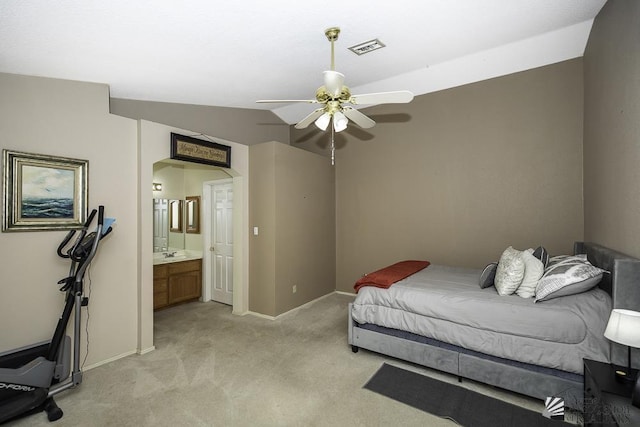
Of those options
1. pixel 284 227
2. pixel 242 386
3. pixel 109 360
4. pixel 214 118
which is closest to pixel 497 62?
pixel 284 227

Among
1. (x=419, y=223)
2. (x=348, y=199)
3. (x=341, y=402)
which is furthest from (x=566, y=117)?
(x=341, y=402)

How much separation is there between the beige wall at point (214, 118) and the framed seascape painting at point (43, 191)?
1014mm

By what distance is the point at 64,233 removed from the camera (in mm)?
2826

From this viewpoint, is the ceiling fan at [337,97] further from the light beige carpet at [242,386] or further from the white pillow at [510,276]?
the light beige carpet at [242,386]

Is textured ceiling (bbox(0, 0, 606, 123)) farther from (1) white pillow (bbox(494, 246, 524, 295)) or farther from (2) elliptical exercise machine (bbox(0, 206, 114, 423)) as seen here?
(1) white pillow (bbox(494, 246, 524, 295))

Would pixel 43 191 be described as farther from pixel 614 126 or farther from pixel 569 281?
pixel 614 126

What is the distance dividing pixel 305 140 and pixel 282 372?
4.11m

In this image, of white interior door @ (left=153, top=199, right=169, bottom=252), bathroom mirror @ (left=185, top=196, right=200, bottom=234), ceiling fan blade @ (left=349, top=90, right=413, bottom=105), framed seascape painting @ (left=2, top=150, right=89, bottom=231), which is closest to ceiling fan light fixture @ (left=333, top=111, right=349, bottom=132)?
ceiling fan blade @ (left=349, top=90, right=413, bottom=105)

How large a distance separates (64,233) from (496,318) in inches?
153

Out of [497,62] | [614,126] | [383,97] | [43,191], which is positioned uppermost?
[497,62]

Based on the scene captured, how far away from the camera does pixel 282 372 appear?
292cm

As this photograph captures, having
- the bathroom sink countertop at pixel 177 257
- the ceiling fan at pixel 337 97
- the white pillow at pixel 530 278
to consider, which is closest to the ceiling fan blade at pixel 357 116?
the ceiling fan at pixel 337 97

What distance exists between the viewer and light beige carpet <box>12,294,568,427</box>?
2.27m

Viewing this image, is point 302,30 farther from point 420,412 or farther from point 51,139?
point 420,412
